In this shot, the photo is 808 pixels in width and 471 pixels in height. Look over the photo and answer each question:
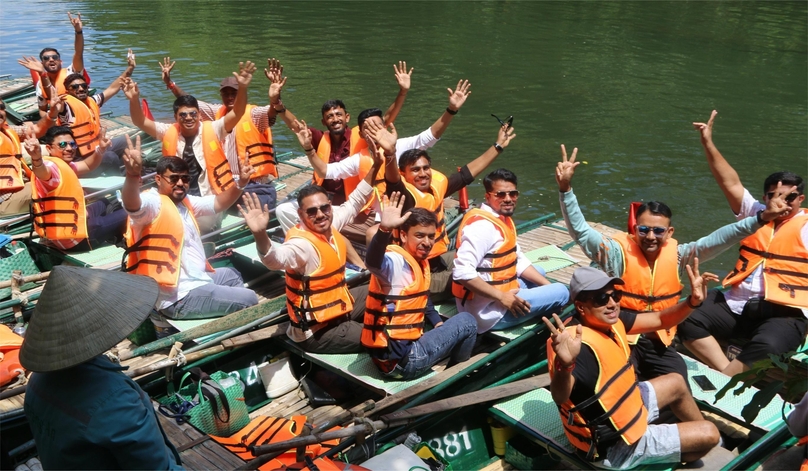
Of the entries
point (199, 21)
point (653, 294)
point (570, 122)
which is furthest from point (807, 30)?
point (653, 294)

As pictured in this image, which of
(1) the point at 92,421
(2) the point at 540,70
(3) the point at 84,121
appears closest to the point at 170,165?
(1) the point at 92,421

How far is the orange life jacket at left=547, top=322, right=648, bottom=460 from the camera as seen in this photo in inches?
141

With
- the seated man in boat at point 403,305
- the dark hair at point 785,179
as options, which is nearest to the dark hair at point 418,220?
the seated man in boat at point 403,305

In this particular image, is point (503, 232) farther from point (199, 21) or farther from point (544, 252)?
point (199, 21)

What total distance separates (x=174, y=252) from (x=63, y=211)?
158 centimetres

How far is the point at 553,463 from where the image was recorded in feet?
14.1

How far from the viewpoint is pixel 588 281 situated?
3686mm

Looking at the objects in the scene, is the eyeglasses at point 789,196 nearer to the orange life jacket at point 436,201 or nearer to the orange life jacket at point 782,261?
the orange life jacket at point 782,261

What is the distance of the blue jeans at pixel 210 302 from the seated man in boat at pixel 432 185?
123 centimetres

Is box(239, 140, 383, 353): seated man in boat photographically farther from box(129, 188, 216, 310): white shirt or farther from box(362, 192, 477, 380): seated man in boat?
box(129, 188, 216, 310): white shirt

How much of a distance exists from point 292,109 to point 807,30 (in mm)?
13796

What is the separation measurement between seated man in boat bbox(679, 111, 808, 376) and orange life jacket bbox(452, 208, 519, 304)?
1202 millimetres

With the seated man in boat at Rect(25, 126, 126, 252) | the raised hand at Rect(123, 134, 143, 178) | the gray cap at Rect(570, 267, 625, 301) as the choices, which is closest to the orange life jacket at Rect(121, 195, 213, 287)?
the raised hand at Rect(123, 134, 143, 178)

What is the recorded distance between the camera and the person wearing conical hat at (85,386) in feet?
7.82
